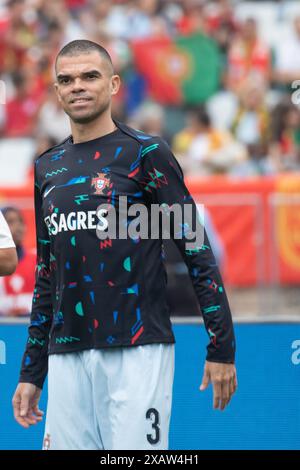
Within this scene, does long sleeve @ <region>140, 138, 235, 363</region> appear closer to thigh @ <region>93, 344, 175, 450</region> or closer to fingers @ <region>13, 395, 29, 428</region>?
thigh @ <region>93, 344, 175, 450</region>

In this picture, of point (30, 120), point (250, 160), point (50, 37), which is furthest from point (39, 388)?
point (50, 37)

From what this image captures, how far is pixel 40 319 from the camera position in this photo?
4.64 meters

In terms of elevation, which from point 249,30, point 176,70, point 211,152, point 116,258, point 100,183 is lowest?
point 116,258

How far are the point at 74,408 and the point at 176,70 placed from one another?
10385 mm

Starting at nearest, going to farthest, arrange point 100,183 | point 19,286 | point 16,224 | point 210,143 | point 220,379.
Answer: point 220,379
point 100,183
point 16,224
point 19,286
point 210,143

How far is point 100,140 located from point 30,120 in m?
9.78

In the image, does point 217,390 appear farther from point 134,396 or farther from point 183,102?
point 183,102

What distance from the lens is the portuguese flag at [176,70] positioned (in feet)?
46.9

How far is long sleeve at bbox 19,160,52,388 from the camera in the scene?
4.64m

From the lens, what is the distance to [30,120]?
14039 mm

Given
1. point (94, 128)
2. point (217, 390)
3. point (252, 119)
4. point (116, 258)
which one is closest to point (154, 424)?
point (217, 390)

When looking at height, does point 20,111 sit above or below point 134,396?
above

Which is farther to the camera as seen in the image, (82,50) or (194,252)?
(82,50)

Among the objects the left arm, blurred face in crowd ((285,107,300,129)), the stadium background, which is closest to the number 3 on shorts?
the left arm
